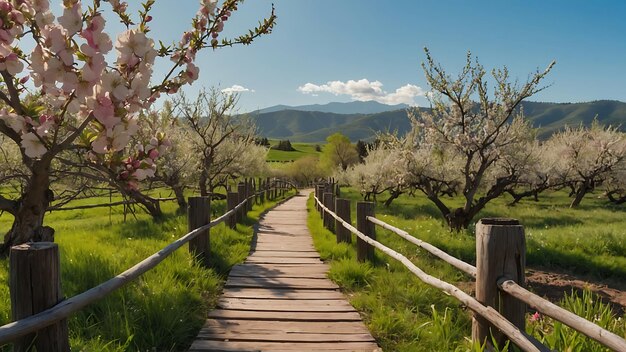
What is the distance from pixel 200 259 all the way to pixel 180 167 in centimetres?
1093

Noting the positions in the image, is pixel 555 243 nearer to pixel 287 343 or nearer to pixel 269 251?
pixel 269 251

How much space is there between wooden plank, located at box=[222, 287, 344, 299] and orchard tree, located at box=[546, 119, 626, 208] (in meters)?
26.4

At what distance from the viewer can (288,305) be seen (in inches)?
199

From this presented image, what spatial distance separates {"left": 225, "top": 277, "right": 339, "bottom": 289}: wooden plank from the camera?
593 cm

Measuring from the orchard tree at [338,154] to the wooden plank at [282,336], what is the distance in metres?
55.8

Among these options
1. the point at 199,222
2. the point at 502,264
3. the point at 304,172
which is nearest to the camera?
the point at 502,264

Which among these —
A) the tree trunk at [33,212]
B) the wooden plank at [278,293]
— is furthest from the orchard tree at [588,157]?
the tree trunk at [33,212]

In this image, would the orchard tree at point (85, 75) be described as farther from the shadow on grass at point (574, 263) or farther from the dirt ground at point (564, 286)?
the shadow on grass at point (574, 263)

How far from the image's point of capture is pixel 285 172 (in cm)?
6488

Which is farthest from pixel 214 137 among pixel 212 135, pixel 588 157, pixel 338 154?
pixel 338 154

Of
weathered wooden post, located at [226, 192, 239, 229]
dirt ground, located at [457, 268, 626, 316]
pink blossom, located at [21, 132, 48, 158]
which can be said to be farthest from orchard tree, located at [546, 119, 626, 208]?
pink blossom, located at [21, 132, 48, 158]

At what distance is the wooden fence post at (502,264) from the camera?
118 inches

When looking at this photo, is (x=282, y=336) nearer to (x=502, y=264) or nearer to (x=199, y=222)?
(x=502, y=264)

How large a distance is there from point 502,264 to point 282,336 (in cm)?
225
